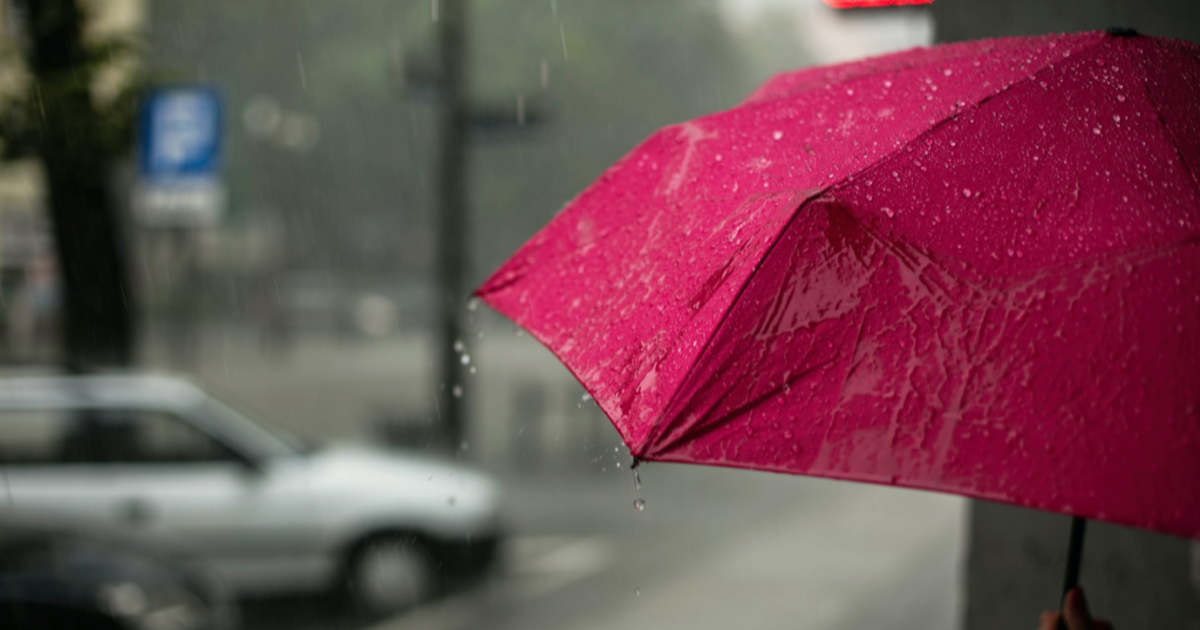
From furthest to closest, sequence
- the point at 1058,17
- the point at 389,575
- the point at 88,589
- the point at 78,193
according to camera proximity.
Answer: the point at 78,193 → the point at 389,575 → the point at 88,589 → the point at 1058,17

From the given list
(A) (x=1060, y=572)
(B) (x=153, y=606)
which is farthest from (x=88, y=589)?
(A) (x=1060, y=572)

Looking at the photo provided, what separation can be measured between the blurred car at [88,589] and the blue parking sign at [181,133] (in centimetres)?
380

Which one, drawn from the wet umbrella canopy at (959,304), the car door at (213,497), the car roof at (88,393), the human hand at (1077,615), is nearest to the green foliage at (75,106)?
the car roof at (88,393)

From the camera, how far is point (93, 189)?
316 inches

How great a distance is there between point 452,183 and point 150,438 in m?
3.55

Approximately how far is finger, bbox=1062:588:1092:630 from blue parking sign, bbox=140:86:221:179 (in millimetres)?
7829

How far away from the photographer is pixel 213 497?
6027 mm

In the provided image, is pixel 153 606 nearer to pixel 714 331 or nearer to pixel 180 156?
pixel 714 331

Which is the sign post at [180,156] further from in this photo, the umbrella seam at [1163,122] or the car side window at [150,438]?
the umbrella seam at [1163,122]

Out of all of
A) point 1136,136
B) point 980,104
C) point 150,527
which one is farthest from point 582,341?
point 150,527

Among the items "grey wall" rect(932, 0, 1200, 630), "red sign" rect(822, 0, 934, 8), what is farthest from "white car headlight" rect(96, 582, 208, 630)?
"red sign" rect(822, 0, 934, 8)

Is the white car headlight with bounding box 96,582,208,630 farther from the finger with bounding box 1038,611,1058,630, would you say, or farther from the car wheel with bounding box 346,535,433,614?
the finger with bounding box 1038,611,1058,630

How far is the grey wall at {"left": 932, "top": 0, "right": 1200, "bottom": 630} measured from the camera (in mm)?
2502

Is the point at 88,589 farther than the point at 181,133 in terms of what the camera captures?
No
